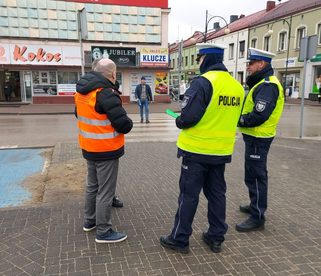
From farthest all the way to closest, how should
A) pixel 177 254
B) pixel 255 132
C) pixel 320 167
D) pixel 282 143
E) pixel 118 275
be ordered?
pixel 282 143, pixel 320 167, pixel 255 132, pixel 177 254, pixel 118 275

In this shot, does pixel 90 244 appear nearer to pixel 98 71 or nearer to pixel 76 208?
pixel 76 208

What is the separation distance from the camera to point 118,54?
2277 cm

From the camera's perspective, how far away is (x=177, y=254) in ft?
10.6

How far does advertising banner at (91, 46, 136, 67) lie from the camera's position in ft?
74.0

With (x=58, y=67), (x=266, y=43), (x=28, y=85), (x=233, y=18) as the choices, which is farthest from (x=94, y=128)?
(x=233, y=18)

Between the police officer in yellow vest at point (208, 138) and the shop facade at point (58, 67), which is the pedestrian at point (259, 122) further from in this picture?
the shop facade at point (58, 67)

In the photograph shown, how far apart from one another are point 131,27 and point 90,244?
22.1 meters

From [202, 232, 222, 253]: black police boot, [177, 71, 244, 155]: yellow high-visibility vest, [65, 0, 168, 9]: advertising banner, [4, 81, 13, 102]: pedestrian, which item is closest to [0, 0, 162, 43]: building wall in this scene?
[65, 0, 168, 9]: advertising banner

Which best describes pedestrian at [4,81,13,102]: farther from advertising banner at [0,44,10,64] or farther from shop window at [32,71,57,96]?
advertising banner at [0,44,10,64]

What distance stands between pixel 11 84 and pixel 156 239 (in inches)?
891

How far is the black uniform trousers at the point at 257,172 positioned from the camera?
12.2 ft

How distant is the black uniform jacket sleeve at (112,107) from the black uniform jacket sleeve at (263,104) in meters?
1.37

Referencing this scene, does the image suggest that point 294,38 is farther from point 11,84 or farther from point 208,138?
point 208,138

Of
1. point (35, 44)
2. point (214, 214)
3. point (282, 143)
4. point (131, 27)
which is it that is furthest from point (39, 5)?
point (214, 214)
